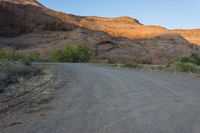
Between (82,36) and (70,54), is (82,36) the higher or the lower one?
the higher one

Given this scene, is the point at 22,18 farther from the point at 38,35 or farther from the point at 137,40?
the point at 137,40

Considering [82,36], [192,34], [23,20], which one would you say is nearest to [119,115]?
[82,36]

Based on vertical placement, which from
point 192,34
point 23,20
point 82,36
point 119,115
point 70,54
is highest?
point 23,20

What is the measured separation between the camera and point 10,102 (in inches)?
500

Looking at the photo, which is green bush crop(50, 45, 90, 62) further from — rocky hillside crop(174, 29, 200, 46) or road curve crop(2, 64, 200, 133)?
road curve crop(2, 64, 200, 133)

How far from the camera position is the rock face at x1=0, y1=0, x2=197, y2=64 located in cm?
9225

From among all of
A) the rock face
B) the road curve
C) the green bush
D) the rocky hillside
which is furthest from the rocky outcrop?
the road curve

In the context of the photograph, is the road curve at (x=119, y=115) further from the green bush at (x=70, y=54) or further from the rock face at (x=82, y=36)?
the rock face at (x=82, y=36)

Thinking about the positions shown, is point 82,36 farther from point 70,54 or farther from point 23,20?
point 23,20

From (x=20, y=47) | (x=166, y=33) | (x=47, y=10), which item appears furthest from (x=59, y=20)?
(x=166, y=33)

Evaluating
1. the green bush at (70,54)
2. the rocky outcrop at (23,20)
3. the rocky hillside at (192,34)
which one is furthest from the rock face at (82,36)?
the rocky hillside at (192,34)

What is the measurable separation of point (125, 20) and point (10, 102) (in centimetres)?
13322

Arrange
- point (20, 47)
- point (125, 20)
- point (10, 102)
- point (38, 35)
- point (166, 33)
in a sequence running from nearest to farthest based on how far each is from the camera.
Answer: point (10, 102), point (20, 47), point (38, 35), point (166, 33), point (125, 20)

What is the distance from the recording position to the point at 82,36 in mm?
99375
